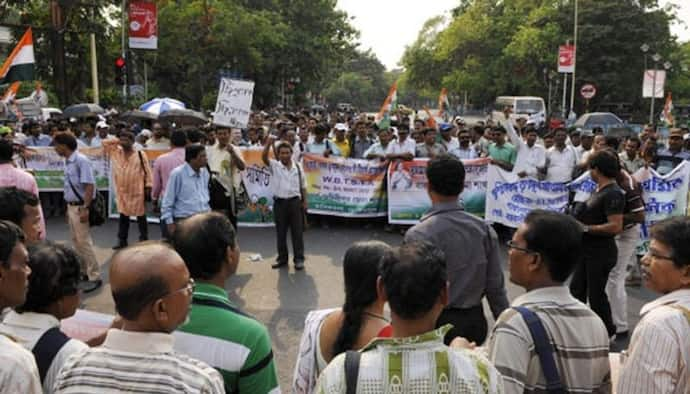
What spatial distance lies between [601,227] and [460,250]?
196cm

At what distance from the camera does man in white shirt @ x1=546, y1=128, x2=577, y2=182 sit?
930 cm

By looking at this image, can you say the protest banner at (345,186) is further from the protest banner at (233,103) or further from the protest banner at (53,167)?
the protest banner at (53,167)

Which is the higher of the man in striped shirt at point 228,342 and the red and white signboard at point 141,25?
the red and white signboard at point 141,25

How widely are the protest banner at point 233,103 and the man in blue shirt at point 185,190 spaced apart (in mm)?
2397

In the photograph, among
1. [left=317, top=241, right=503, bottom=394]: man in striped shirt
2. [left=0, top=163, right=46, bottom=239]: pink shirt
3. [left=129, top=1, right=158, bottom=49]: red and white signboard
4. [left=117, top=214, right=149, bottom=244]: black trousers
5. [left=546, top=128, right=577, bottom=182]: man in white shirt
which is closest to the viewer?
[left=317, top=241, right=503, bottom=394]: man in striped shirt

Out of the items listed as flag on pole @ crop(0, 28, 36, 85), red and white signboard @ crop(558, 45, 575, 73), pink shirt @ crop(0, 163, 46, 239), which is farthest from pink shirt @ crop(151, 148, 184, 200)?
red and white signboard @ crop(558, 45, 575, 73)

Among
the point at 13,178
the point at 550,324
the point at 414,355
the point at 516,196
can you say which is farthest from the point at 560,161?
the point at 414,355

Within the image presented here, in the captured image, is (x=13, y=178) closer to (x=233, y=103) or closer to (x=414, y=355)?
(x=233, y=103)

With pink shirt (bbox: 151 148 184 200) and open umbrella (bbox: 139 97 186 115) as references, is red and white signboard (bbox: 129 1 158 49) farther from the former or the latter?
pink shirt (bbox: 151 148 184 200)

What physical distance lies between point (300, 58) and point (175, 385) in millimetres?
41454

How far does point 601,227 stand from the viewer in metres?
4.86

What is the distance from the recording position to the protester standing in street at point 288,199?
7.76 meters

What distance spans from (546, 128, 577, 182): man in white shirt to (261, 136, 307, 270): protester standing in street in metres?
3.88

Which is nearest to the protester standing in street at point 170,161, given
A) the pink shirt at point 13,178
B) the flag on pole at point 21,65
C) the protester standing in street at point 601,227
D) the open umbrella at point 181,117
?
the pink shirt at point 13,178
